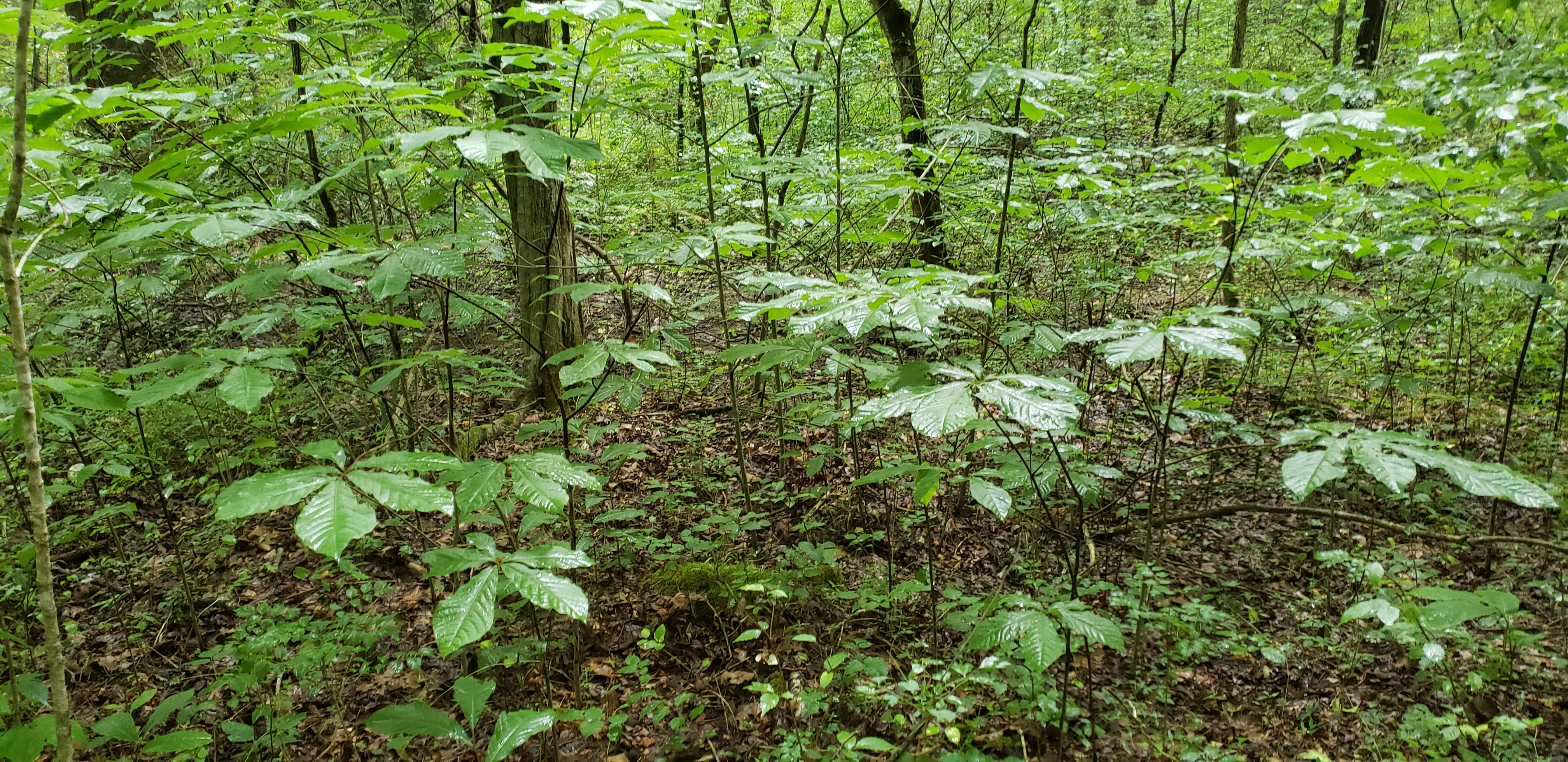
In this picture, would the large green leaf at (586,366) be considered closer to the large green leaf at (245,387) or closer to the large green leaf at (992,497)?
the large green leaf at (245,387)

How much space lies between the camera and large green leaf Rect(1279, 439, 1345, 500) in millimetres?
1435

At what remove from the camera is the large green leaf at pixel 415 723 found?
6.47 ft

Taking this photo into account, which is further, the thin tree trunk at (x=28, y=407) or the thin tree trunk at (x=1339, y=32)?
the thin tree trunk at (x=1339, y=32)

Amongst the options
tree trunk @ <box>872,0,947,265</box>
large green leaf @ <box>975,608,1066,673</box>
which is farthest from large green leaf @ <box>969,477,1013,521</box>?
tree trunk @ <box>872,0,947,265</box>

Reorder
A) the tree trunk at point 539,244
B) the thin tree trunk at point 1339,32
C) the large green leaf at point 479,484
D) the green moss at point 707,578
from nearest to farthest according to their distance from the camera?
the large green leaf at point 479,484, the green moss at point 707,578, the tree trunk at point 539,244, the thin tree trunk at point 1339,32

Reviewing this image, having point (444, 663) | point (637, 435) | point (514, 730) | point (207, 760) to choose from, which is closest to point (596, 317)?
point (637, 435)

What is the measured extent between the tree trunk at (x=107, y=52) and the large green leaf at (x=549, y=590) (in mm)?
1763

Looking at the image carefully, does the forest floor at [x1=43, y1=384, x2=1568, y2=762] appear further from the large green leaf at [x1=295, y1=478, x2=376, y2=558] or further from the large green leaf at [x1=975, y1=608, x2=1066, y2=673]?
the large green leaf at [x1=295, y1=478, x2=376, y2=558]

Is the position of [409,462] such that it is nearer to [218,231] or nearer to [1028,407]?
[218,231]

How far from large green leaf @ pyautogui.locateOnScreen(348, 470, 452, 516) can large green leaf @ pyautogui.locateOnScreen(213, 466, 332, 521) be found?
7cm

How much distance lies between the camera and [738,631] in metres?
3.14

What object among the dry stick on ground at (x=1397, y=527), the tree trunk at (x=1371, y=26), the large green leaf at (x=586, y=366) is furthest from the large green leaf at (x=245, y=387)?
the tree trunk at (x=1371, y=26)

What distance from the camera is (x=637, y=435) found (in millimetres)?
5059

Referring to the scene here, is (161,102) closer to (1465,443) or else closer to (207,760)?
(207,760)
